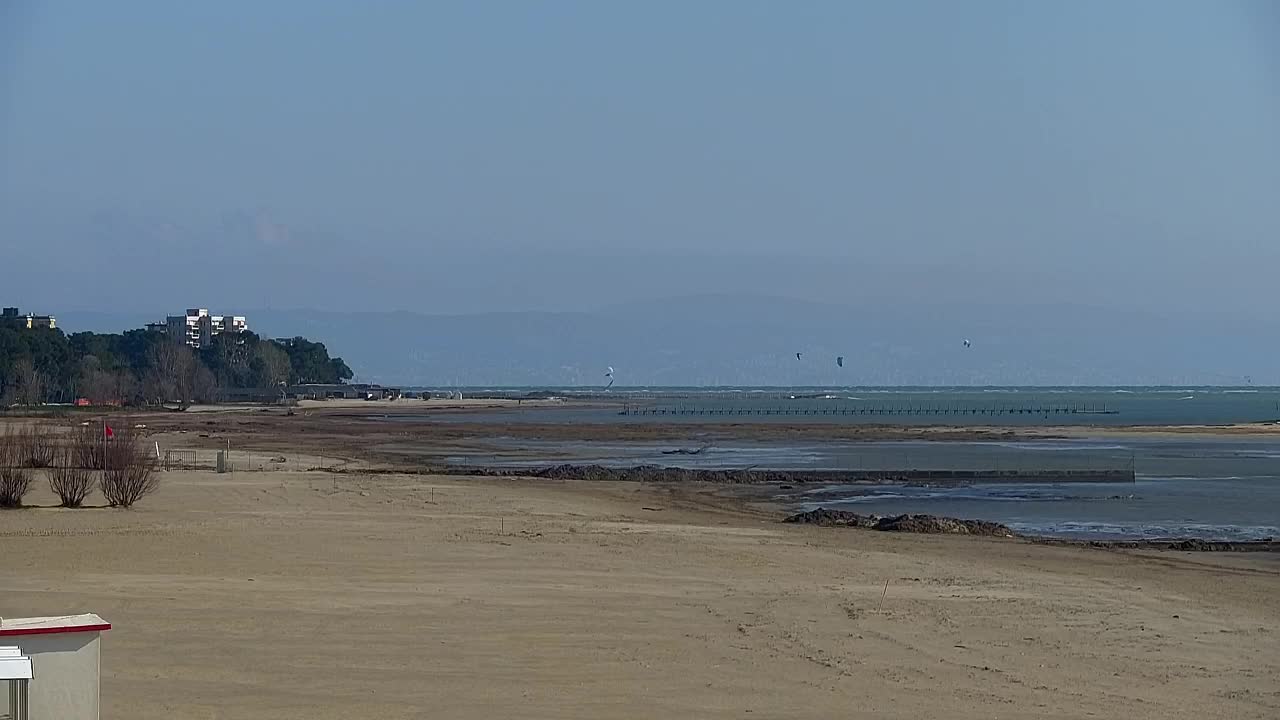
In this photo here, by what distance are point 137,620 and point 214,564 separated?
173 inches

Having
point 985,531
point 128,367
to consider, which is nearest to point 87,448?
point 985,531

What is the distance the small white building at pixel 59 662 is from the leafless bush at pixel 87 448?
2117 cm

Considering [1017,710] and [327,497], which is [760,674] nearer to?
[1017,710]

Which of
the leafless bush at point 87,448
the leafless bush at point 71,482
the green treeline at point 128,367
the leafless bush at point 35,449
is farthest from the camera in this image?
the green treeline at point 128,367

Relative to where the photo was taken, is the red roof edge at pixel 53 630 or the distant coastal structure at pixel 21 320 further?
the distant coastal structure at pixel 21 320

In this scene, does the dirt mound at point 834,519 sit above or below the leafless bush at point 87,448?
below

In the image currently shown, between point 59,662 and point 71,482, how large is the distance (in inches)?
799

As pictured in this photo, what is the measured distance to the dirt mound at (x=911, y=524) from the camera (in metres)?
27.2

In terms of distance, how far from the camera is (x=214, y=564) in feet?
60.8

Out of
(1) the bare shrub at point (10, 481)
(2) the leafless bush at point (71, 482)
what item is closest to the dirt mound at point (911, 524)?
(2) the leafless bush at point (71, 482)

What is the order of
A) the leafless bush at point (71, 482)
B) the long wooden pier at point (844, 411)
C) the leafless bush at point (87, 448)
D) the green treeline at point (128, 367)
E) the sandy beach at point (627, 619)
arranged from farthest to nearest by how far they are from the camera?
1. the long wooden pier at point (844, 411)
2. the green treeline at point (128, 367)
3. the leafless bush at point (87, 448)
4. the leafless bush at point (71, 482)
5. the sandy beach at point (627, 619)

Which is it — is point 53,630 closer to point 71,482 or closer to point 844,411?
point 71,482

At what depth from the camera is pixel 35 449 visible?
106 ft

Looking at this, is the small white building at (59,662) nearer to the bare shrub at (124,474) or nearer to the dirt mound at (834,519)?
the bare shrub at (124,474)
